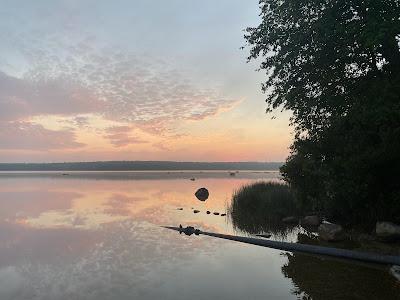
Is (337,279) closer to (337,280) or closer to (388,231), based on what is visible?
(337,280)

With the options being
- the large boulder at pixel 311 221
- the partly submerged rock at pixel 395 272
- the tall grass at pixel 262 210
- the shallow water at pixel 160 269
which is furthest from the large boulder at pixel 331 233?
the partly submerged rock at pixel 395 272

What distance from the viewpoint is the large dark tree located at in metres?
18.5

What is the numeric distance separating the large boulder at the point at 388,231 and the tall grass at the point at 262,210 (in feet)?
16.6

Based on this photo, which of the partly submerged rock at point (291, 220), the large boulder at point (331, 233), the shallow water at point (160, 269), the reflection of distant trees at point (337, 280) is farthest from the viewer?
the partly submerged rock at point (291, 220)

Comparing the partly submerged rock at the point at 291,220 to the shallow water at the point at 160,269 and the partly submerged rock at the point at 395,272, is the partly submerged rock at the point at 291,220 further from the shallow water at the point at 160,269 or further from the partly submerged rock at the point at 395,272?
the partly submerged rock at the point at 395,272

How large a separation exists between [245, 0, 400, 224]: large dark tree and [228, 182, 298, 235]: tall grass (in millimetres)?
2284

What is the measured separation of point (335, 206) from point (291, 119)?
634 cm

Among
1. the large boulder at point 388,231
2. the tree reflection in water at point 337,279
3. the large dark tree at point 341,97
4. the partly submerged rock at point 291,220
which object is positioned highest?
the large dark tree at point 341,97

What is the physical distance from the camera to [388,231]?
1689 cm

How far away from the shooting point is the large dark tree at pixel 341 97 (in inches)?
727

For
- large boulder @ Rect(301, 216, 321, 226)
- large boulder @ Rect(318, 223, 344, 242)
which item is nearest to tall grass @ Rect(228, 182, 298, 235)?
large boulder @ Rect(301, 216, 321, 226)

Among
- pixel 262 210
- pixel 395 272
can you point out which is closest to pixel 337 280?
pixel 395 272

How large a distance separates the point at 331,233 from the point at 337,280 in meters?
6.44

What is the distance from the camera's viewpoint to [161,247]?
17672mm
